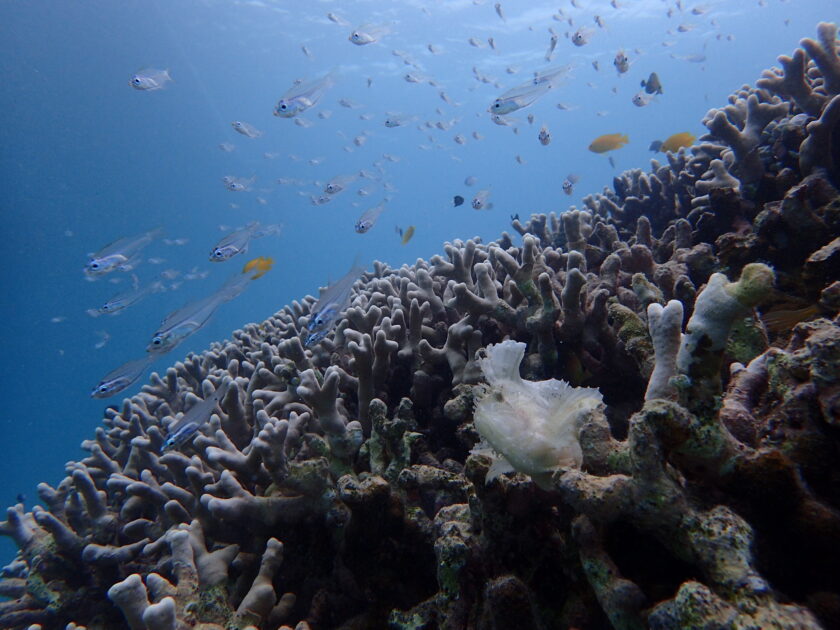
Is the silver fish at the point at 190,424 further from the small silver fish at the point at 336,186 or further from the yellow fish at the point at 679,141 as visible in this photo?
the yellow fish at the point at 679,141

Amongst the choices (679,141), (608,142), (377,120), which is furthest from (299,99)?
(377,120)

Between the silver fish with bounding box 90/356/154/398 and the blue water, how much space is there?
21694 mm

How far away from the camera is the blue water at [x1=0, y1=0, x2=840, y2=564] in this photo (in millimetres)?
42000

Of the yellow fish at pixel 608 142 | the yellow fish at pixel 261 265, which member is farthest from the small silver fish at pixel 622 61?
the yellow fish at pixel 261 265

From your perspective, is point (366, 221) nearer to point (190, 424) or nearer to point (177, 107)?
point (190, 424)

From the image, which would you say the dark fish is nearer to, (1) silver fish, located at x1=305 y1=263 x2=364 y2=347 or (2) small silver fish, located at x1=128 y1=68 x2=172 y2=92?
(1) silver fish, located at x1=305 y1=263 x2=364 y2=347

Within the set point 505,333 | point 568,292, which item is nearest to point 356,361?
point 505,333

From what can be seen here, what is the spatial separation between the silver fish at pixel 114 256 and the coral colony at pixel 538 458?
389 cm

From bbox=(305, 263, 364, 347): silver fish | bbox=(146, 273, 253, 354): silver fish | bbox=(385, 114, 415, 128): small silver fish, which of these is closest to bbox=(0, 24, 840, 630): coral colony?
bbox=(305, 263, 364, 347): silver fish

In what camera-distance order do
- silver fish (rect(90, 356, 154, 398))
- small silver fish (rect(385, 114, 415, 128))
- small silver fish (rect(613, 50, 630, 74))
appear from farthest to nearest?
small silver fish (rect(385, 114, 415, 128)) → small silver fish (rect(613, 50, 630, 74)) → silver fish (rect(90, 356, 154, 398))

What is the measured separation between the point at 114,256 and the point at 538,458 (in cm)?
864

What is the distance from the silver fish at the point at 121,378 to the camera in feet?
16.4

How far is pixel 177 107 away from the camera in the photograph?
58250 millimetres

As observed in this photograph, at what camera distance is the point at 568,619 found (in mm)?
1700
